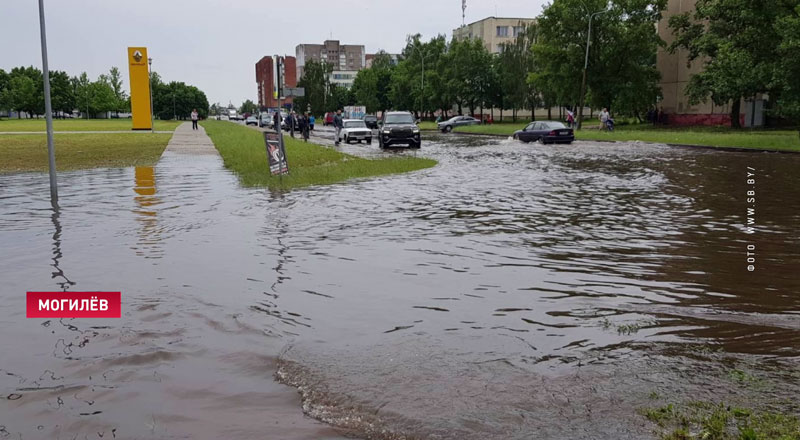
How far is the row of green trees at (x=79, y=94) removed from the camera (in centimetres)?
13050

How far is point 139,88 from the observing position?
65750 mm

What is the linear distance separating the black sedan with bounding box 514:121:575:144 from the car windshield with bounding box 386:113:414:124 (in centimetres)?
704

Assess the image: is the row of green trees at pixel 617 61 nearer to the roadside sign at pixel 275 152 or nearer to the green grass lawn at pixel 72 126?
the roadside sign at pixel 275 152

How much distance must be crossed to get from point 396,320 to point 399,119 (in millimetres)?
32109

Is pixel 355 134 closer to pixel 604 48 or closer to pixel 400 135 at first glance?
pixel 400 135

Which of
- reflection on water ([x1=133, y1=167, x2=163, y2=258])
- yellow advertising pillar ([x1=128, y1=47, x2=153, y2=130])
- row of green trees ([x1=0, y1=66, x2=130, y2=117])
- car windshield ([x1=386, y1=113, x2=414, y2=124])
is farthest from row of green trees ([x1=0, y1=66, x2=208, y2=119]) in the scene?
reflection on water ([x1=133, y1=167, x2=163, y2=258])

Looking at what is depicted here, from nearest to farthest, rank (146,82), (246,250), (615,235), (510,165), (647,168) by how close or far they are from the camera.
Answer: (246,250), (615,235), (647,168), (510,165), (146,82)

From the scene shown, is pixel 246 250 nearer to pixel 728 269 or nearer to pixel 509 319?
pixel 509 319

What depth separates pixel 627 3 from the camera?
192 feet

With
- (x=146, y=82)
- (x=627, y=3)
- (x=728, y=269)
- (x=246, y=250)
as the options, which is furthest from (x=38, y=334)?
(x=146, y=82)

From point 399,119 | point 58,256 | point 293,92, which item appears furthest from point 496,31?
point 58,256

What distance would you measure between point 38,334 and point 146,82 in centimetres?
6625

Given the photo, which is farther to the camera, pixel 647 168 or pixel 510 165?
pixel 510 165

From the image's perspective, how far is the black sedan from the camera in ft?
122
